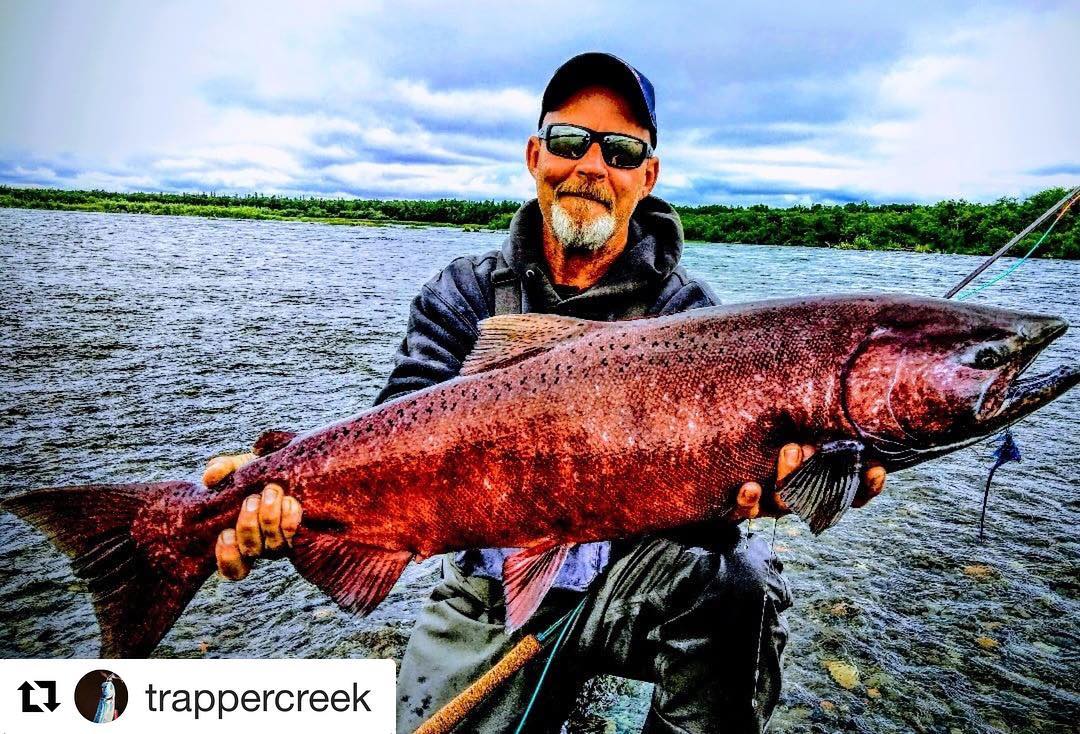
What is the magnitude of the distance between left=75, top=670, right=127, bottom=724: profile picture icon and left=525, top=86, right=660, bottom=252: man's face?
2.59 metres

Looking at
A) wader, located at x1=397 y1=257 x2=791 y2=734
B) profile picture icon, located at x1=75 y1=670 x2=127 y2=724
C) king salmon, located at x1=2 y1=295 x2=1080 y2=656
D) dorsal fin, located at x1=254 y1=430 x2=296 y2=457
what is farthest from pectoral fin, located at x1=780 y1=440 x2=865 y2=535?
profile picture icon, located at x1=75 y1=670 x2=127 y2=724

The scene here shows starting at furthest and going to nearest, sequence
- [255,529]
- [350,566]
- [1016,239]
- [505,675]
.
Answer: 1. [1016,239]
2. [505,675]
3. [350,566]
4. [255,529]

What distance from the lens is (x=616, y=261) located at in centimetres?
338

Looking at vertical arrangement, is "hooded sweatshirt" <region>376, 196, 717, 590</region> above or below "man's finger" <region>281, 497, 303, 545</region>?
above

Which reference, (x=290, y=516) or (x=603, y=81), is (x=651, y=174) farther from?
(x=290, y=516)

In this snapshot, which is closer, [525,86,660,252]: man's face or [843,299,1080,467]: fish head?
[843,299,1080,467]: fish head

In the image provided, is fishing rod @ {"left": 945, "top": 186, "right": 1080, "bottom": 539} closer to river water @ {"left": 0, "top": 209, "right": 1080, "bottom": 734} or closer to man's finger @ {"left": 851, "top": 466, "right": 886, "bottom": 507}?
river water @ {"left": 0, "top": 209, "right": 1080, "bottom": 734}

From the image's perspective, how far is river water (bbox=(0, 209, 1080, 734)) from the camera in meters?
2.89

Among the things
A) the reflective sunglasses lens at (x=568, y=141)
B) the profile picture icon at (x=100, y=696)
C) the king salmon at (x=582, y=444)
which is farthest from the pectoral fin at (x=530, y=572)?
the reflective sunglasses lens at (x=568, y=141)

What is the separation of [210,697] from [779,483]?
2.01 meters

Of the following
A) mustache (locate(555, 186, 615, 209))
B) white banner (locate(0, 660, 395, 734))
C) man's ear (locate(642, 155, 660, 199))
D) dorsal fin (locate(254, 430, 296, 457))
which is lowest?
white banner (locate(0, 660, 395, 734))

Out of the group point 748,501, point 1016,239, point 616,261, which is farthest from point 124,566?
point 1016,239

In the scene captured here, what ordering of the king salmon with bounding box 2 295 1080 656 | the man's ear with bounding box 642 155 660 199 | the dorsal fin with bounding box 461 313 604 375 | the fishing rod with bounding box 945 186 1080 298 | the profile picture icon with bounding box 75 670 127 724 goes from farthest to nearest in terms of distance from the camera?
the man's ear with bounding box 642 155 660 199, the fishing rod with bounding box 945 186 1080 298, the dorsal fin with bounding box 461 313 604 375, the profile picture icon with bounding box 75 670 127 724, the king salmon with bounding box 2 295 1080 656

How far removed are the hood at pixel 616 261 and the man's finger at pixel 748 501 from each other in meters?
1.36
